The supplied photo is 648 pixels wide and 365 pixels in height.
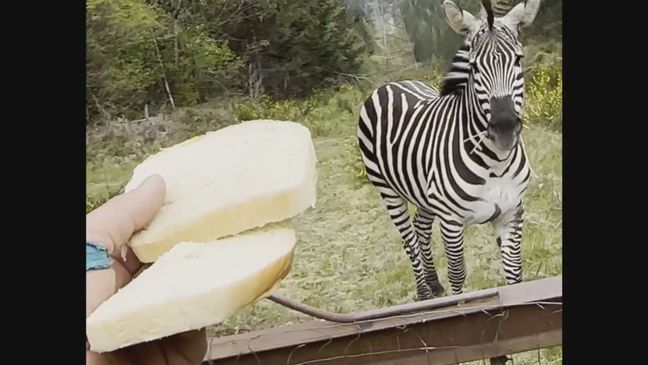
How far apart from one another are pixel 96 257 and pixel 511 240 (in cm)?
49

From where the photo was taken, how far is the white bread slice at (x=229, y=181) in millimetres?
908

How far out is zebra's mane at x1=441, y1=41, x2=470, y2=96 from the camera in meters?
1.04

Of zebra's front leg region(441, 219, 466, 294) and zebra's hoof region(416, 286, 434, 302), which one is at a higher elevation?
zebra's front leg region(441, 219, 466, 294)

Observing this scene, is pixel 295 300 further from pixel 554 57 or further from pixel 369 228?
pixel 554 57

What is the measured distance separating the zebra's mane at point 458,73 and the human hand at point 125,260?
36 centimetres

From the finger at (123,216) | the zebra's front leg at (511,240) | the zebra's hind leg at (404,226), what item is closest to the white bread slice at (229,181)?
the finger at (123,216)

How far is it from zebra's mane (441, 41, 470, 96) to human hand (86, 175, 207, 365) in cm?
36

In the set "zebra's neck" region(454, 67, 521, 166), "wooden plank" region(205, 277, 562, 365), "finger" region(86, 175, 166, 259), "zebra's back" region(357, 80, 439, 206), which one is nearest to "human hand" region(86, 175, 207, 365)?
"finger" region(86, 175, 166, 259)

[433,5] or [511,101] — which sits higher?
[433,5]

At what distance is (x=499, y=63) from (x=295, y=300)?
0.37 m

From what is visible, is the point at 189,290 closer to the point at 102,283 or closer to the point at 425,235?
the point at 102,283

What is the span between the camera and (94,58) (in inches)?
38.9

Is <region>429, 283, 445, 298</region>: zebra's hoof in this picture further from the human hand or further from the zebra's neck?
the human hand

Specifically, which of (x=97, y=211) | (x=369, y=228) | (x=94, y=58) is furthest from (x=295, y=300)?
(x=94, y=58)
